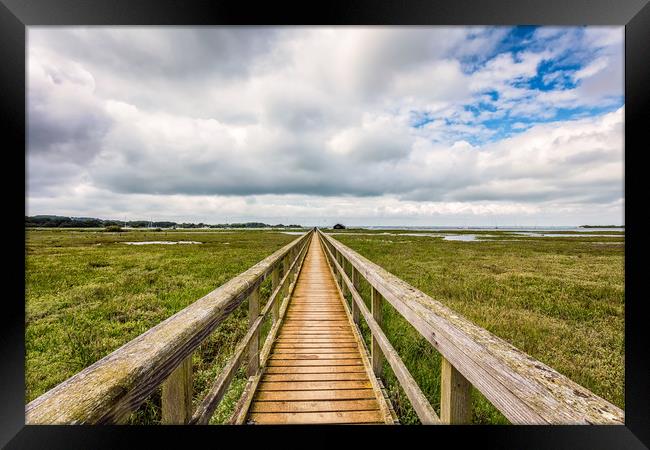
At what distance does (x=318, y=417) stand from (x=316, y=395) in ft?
0.85

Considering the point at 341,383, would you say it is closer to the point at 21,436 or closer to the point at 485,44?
the point at 21,436

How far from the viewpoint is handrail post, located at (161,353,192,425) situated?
46.0 inches

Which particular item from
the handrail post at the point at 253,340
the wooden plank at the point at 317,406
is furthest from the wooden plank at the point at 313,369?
the wooden plank at the point at 317,406

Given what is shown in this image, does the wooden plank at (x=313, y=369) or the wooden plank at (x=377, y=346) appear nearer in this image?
the wooden plank at (x=377, y=346)

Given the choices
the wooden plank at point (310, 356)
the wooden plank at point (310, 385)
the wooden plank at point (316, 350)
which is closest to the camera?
the wooden plank at point (310, 385)

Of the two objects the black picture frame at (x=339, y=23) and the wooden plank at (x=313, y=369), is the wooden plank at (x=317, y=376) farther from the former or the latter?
the black picture frame at (x=339, y=23)

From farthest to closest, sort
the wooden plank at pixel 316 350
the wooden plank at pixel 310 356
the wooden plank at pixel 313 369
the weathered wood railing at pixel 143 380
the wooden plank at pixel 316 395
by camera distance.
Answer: the wooden plank at pixel 316 350, the wooden plank at pixel 310 356, the wooden plank at pixel 313 369, the wooden plank at pixel 316 395, the weathered wood railing at pixel 143 380

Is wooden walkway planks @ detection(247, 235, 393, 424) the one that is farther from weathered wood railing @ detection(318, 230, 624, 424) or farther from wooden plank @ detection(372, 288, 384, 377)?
weathered wood railing @ detection(318, 230, 624, 424)

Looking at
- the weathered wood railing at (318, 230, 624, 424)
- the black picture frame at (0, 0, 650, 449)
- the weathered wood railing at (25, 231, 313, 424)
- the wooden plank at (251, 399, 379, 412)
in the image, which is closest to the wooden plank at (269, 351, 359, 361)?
the wooden plank at (251, 399, 379, 412)

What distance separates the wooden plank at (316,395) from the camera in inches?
98.7

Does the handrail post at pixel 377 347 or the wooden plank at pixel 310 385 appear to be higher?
the handrail post at pixel 377 347

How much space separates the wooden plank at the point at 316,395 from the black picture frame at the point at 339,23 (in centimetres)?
141

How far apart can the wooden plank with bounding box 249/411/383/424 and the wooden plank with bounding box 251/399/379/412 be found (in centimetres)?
4

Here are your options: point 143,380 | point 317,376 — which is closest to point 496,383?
point 143,380
